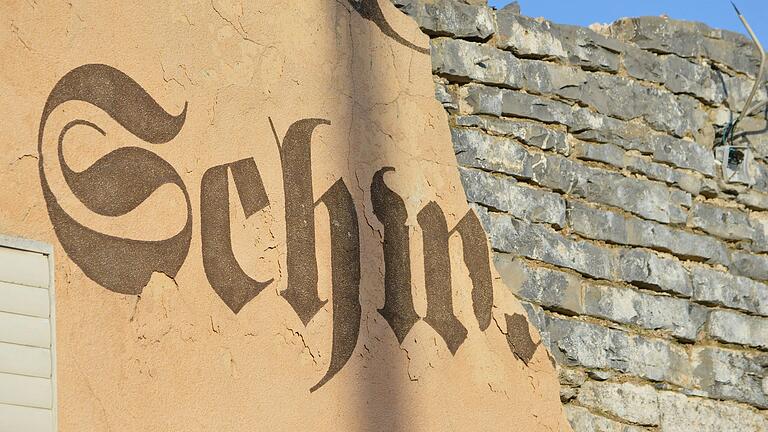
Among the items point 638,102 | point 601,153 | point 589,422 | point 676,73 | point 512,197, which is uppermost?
point 676,73

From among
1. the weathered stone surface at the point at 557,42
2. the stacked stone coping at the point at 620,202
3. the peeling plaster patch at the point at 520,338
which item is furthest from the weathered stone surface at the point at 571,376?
the weathered stone surface at the point at 557,42

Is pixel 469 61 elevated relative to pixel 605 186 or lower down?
elevated

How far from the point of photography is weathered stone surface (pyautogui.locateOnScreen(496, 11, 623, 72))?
218 inches

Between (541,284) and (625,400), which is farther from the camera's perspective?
(625,400)

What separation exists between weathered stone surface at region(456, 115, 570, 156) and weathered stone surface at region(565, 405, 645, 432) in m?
1.04

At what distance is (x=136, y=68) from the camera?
418 cm

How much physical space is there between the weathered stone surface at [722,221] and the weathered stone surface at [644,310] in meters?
0.40

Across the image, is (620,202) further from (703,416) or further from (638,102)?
(703,416)

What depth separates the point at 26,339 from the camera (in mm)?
3648

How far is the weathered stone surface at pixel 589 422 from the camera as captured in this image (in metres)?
5.21

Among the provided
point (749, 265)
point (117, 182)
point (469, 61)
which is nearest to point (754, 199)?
point (749, 265)

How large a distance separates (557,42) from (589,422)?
1.55m

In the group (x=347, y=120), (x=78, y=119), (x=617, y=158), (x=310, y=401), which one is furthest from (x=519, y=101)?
(x=78, y=119)

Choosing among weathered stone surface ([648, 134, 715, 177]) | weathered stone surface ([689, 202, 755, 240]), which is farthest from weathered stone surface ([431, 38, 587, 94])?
weathered stone surface ([689, 202, 755, 240])
